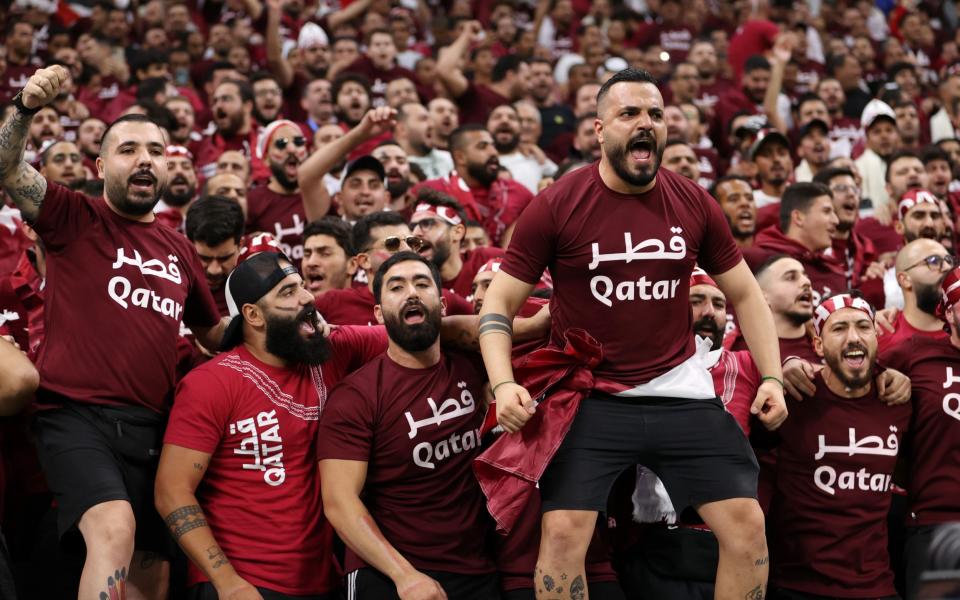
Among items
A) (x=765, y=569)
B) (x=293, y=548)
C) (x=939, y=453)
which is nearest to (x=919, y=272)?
(x=939, y=453)

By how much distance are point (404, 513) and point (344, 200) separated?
3304 mm

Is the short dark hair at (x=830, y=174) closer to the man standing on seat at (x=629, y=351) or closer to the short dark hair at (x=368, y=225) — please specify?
the short dark hair at (x=368, y=225)

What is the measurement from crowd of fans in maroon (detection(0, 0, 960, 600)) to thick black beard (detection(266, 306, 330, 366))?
4.4 inches

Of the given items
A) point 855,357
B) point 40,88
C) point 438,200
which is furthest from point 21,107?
point 855,357

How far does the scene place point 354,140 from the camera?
A: 6945mm

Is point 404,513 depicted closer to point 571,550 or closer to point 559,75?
point 571,550

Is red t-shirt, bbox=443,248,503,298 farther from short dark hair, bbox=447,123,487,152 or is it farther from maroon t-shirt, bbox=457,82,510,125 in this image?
maroon t-shirt, bbox=457,82,510,125

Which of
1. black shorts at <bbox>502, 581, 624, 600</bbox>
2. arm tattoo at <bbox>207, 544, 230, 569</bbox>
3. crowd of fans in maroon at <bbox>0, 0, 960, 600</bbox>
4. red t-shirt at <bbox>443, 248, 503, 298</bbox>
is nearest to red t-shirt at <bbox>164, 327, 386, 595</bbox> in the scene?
crowd of fans in maroon at <bbox>0, 0, 960, 600</bbox>

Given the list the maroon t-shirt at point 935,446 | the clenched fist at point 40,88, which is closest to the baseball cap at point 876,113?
the maroon t-shirt at point 935,446

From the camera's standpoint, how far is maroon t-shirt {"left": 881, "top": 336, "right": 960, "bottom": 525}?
5.93 m

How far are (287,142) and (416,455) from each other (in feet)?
12.8

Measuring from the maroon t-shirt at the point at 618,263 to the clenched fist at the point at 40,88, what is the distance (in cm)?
197

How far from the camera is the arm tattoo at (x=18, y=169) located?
488 centimetres

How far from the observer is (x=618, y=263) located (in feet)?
15.2
